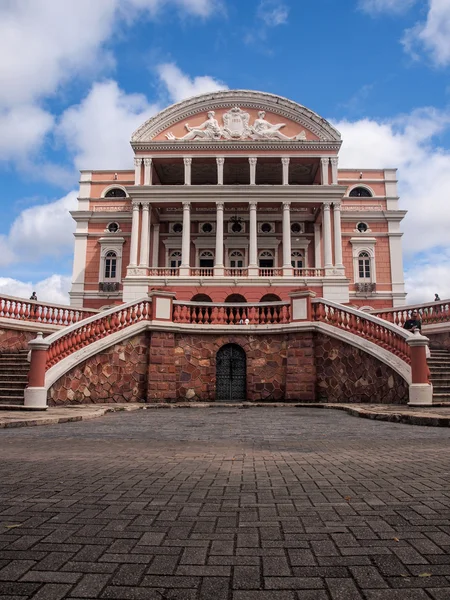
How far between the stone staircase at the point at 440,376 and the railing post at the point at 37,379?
31.8 ft

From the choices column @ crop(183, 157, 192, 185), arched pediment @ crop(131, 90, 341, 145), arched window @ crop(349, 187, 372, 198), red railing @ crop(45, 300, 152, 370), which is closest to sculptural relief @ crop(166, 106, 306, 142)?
arched pediment @ crop(131, 90, 341, 145)

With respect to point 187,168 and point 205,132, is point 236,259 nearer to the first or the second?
point 187,168

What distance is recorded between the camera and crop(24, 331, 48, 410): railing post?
1143cm

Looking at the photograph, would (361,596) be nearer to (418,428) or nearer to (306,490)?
(306,490)

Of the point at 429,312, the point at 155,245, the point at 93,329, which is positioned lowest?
the point at 93,329

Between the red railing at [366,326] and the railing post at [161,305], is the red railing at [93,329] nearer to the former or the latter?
the railing post at [161,305]

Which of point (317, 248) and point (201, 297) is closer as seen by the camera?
point (201, 297)

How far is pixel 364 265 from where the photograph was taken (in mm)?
35062

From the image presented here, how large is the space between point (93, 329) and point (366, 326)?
8096 millimetres

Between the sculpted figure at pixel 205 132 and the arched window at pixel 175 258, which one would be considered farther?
the arched window at pixel 175 258

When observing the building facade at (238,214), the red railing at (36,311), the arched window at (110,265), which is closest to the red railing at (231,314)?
the red railing at (36,311)

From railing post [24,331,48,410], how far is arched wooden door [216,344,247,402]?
5580 millimetres

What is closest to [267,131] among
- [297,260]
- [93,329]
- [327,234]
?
[327,234]

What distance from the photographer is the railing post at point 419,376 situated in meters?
11.5
